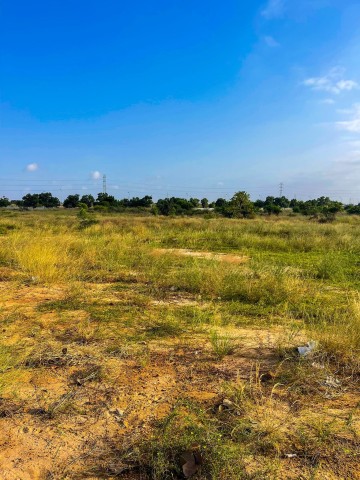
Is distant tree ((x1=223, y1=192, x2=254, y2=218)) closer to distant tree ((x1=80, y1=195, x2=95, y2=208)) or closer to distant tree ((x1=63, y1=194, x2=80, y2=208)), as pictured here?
distant tree ((x1=80, y1=195, x2=95, y2=208))

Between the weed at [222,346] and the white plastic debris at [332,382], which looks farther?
the weed at [222,346]

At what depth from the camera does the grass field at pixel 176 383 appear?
76.7 inches

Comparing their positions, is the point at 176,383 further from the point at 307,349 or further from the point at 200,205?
the point at 200,205

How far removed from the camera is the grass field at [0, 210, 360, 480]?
1.95 m

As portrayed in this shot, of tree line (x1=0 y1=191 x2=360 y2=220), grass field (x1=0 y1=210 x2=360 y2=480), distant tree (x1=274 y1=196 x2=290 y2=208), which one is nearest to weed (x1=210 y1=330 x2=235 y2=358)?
grass field (x1=0 y1=210 x2=360 y2=480)

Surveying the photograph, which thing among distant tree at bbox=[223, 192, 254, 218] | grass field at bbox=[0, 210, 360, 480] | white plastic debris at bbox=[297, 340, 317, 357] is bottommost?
grass field at bbox=[0, 210, 360, 480]

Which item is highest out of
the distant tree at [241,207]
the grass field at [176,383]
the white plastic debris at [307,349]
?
the distant tree at [241,207]

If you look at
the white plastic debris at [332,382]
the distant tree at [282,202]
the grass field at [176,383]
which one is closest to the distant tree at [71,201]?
the distant tree at [282,202]

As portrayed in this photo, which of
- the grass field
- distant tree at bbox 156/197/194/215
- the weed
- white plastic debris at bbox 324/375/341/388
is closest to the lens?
the grass field

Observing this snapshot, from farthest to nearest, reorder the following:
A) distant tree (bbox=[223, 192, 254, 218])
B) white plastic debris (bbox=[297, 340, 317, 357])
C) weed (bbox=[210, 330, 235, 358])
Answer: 1. distant tree (bbox=[223, 192, 254, 218])
2. weed (bbox=[210, 330, 235, 358])
3. white plastic debris (bbox=[297, 340, 317, 357])

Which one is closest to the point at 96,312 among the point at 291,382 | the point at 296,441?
the point at 291,382

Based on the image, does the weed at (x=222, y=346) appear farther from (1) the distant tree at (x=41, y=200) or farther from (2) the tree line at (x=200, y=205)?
(1) the distant tree at (x=41, y=200)

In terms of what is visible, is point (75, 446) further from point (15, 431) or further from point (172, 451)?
point (172, 451)

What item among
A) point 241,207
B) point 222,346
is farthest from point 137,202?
point 222,346
